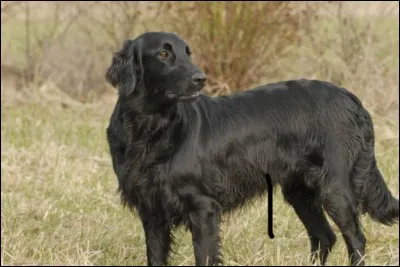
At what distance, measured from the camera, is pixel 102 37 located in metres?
11.3

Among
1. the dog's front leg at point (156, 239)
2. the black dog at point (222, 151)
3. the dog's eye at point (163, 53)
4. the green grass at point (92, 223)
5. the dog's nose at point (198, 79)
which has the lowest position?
the green grass at point (92, 223)

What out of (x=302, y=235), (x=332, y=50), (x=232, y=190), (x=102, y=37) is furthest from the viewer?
(x=102, y=37)

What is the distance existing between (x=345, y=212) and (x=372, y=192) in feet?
1.11

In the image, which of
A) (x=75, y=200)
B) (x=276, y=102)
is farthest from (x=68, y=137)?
(x=276, y=102)

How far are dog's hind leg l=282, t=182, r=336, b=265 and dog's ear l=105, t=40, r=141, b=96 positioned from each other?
1.37m

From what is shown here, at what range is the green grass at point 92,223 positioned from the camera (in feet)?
16.5

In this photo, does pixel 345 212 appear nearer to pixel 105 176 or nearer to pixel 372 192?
pixel 372 192

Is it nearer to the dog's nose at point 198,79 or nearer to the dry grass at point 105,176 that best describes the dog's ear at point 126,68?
the dog's nose at point 198,79

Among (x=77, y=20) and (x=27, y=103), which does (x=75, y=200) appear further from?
(x=77, y=20)

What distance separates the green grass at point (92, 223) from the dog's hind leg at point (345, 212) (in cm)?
16

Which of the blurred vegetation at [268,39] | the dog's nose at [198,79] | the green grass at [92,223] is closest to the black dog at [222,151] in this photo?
the dog's nose at [198,79]

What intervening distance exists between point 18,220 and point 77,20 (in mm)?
6102

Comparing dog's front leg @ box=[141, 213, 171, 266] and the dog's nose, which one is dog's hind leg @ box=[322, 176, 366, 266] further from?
the dog's nose

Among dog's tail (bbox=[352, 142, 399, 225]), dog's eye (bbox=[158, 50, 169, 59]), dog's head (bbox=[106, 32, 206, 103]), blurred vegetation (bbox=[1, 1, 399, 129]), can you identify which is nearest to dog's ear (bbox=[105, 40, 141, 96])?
dog's head (bbox=[106, 32, 206, 103])
